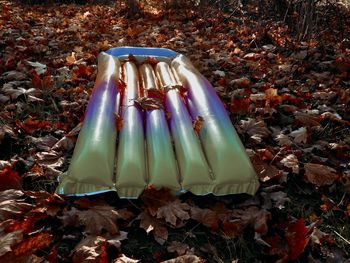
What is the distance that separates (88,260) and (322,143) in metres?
1.87

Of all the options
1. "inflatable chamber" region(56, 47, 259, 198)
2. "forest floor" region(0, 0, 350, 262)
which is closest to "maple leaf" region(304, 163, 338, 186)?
"forest floor" region(0, 0, 350, 262)

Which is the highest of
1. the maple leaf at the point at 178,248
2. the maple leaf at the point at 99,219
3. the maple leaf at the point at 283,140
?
the maple leaf at the point at 99,219

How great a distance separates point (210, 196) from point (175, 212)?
262mm

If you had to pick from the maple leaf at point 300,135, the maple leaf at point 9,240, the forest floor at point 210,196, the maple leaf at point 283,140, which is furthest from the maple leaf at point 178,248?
the maple leaf at point 300,135

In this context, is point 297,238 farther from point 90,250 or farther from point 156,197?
Result: point 90,250

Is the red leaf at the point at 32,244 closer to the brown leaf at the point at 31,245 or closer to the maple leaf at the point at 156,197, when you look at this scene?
the brown leaf at the point at 31,245

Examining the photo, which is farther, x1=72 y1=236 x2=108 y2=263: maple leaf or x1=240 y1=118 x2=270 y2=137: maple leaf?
x1=240 y1=118 x2=270 y2=137: maple leaf

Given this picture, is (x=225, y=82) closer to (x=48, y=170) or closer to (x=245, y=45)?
(x=245, y=45)

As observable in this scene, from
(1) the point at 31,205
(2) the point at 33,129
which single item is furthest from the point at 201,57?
(1) the point at 31,205

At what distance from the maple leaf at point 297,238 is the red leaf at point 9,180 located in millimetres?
1455

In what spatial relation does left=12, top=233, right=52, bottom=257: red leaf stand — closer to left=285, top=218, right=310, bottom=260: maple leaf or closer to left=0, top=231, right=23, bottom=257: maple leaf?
left=0, top=231, right=23, bottom=257: maple leaf

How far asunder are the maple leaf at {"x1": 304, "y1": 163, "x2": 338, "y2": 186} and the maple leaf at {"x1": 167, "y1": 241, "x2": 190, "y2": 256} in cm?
96

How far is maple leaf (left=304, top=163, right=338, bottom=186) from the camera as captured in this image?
240cm

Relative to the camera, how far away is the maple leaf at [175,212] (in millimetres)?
2023
